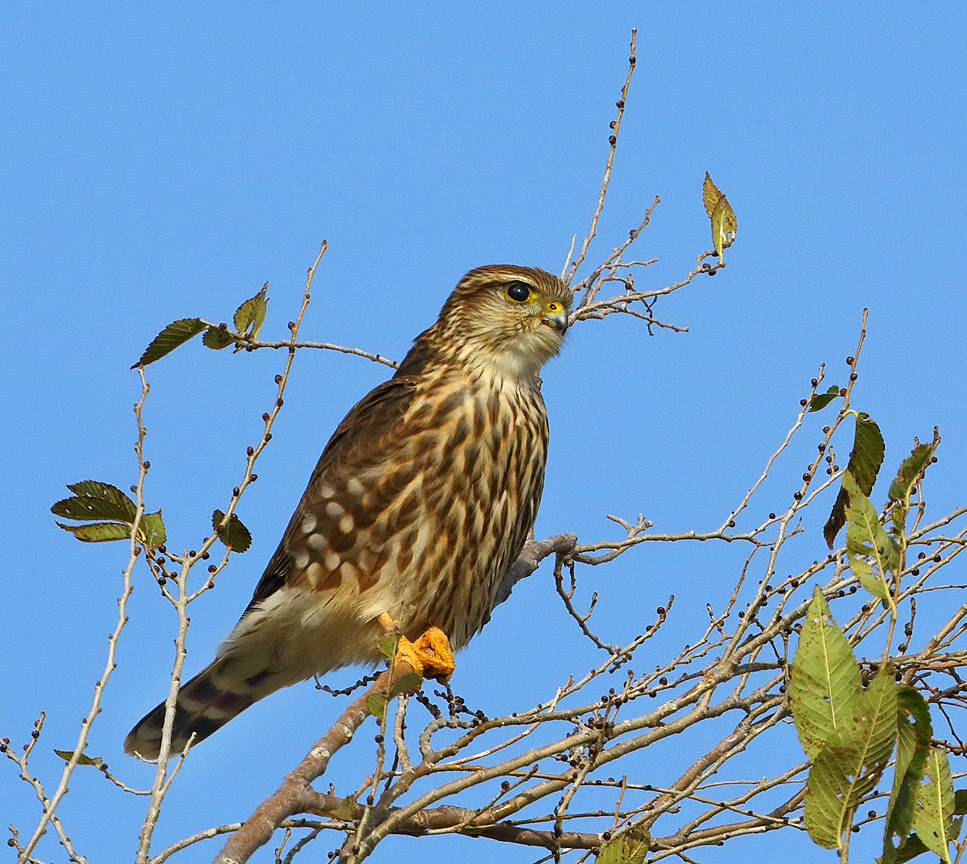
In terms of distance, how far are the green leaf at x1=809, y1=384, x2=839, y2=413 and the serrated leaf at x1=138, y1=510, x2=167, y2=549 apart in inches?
63.4

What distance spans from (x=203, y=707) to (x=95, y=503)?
1.74 metres

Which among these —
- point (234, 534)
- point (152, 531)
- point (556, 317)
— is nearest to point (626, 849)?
point (234, 534)

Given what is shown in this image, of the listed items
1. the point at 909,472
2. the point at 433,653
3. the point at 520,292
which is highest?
the point at 520,292

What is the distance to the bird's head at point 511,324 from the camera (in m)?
4.35

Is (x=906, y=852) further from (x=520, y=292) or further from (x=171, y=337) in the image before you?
(x=520, y=292)

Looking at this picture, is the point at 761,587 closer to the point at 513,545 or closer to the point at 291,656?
the point at 513,545

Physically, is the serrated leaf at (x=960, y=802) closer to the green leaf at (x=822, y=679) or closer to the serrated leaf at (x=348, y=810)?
the green leaf at (x=822, y=679)

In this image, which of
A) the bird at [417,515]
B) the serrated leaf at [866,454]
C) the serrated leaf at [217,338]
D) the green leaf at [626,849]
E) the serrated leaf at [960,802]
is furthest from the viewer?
the bird at [417,515]

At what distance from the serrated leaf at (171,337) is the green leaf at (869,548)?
5.21ft

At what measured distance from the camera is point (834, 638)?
2.17m

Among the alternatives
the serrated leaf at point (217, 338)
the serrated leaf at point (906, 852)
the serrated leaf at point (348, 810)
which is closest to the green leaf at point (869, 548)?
the serrated leaf at point (906, 852)

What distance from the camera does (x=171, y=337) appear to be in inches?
118

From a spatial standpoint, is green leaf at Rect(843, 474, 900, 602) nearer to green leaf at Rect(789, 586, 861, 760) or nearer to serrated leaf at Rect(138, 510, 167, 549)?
green leaf at Rect(789, 586, 861, 760)

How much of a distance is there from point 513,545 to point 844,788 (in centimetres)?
220
